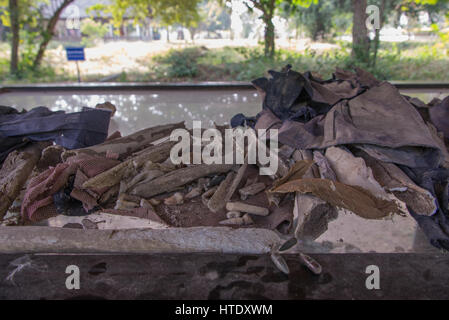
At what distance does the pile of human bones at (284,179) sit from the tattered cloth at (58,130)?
10 cm

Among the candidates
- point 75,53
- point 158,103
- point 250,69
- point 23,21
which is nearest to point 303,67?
point 250,69

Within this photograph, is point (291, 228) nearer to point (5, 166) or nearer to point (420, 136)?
point (420, 136)

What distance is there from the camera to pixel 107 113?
294 centimetres

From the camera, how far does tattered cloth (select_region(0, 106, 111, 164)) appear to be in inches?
A: 106

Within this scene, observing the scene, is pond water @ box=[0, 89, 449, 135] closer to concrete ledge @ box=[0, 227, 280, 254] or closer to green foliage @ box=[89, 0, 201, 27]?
concrete ledge @ box=[0, 227, 280, 254]

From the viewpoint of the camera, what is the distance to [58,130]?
9.06 feet

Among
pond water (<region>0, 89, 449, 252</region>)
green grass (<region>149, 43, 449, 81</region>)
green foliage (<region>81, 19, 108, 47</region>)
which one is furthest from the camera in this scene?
green foliage (<region>81, 19, 108, 47</region>)

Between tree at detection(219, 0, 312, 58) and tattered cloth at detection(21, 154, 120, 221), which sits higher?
tree at detection(219, 0, 312, 58)

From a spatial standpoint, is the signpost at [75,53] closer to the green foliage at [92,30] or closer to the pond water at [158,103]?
the pond water at [158,103]

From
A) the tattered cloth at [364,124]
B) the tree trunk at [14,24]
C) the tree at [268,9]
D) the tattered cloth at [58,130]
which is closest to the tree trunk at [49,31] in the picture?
the tree trunk at [14,24]

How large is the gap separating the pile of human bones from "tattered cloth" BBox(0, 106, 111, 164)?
10 cm

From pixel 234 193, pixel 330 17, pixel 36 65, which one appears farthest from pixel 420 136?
pixel 330 17

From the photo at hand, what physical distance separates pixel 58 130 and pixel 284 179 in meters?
1.94

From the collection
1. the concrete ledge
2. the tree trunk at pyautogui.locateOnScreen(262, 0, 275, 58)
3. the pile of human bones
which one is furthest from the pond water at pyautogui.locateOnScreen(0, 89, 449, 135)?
the tree trunk at pyautogui.locateOnScreen(262, 0, 275, 58)
